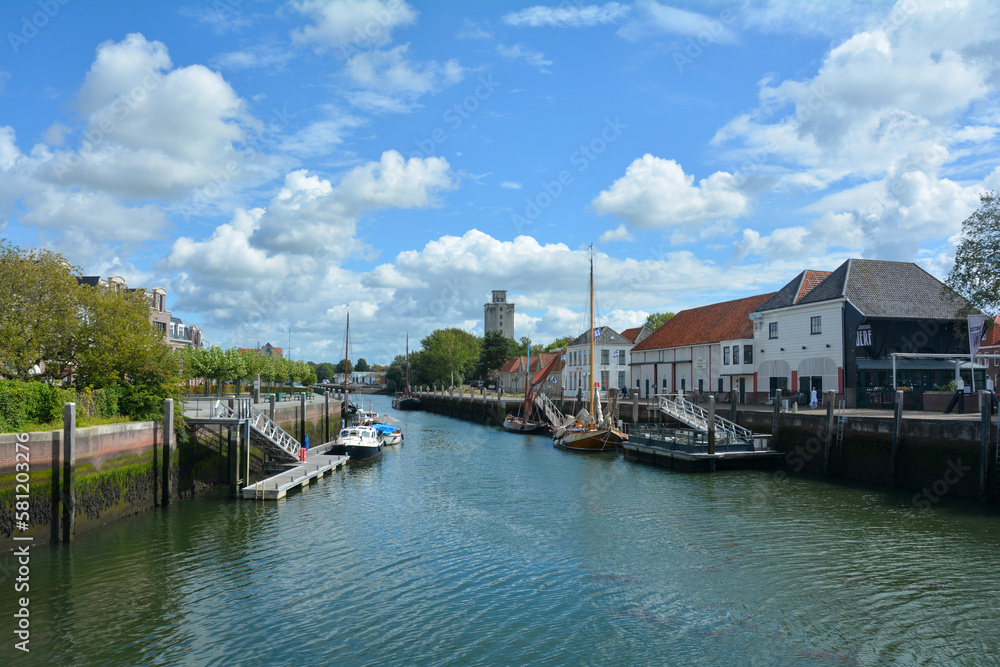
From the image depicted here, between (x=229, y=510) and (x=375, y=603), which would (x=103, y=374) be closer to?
(x=229, y=510)

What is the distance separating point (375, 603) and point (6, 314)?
62.5 ft

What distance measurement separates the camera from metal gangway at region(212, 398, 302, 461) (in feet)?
92.7

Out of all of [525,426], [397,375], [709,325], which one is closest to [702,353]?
[709,325]

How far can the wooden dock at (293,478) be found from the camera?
2594cm

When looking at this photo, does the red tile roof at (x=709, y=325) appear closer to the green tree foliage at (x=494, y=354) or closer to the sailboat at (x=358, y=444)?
the sailboat at (x=358, y=444)

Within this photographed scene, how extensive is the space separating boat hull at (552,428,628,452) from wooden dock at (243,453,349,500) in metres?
16.8

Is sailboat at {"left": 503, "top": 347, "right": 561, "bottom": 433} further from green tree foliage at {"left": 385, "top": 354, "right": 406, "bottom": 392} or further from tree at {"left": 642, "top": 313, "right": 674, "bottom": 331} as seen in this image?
green tree foliage at {"left": 385, "top": 354, "right": 406, "bottom": 392}

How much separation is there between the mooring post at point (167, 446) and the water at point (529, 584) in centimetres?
113

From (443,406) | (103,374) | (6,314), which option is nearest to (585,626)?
(103,374)

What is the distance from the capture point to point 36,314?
81.2 ft

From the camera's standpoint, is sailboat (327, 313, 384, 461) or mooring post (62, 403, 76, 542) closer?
mooring post (62, 403, 76, 542)

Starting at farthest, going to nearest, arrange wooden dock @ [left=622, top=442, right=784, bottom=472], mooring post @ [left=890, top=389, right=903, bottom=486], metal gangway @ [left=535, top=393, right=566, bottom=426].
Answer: metal gangway @ [left=535, top=393, right=566, bottom=426] → wooden dock @ [left=622, top=442, right=784, bottom=472] → mooring post @ [left=890, top=389, right=903, bottom=486]

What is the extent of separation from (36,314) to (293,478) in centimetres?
1163

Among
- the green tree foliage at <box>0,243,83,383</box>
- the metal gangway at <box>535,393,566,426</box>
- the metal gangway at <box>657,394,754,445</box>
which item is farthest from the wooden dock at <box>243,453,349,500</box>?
the metal gangway at <box>535,393,566,426</box>
